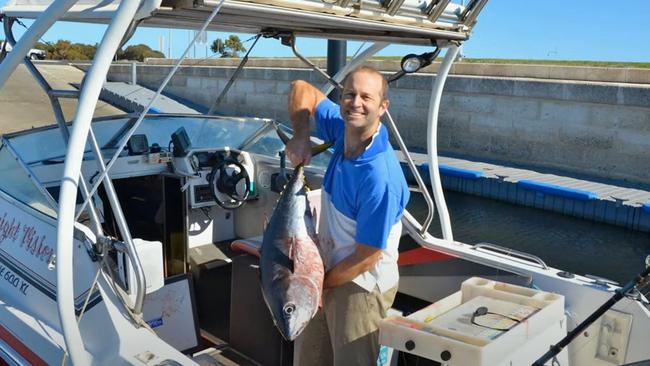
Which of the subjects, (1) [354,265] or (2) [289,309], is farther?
(1) [354,265]

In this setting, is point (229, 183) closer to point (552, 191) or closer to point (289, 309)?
point (289, 309)

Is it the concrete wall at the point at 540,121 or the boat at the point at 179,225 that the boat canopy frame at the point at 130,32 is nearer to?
the boat at the point at 179,225

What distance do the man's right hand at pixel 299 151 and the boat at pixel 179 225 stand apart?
0.59 meters

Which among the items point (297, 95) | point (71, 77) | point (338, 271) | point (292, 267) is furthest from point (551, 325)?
point (71, 77)

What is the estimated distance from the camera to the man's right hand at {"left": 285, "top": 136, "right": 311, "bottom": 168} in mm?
2850

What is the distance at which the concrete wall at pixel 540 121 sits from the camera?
42.8 ft

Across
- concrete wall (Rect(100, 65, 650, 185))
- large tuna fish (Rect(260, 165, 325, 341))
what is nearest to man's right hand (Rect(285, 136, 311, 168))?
large tuna fish (Rect(260, 165, 325, 341))

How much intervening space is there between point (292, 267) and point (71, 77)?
27.0 metres

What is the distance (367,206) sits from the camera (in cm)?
246

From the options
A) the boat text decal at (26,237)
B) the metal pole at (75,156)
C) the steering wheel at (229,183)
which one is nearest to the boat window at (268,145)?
the steering wheel at (229,183)

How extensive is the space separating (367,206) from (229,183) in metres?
2.52

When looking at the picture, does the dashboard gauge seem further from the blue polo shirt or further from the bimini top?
the blue polo shirt

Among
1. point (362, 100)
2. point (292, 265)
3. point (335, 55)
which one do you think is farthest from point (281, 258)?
point (335, 55)

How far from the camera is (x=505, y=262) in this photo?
12.5 feet
